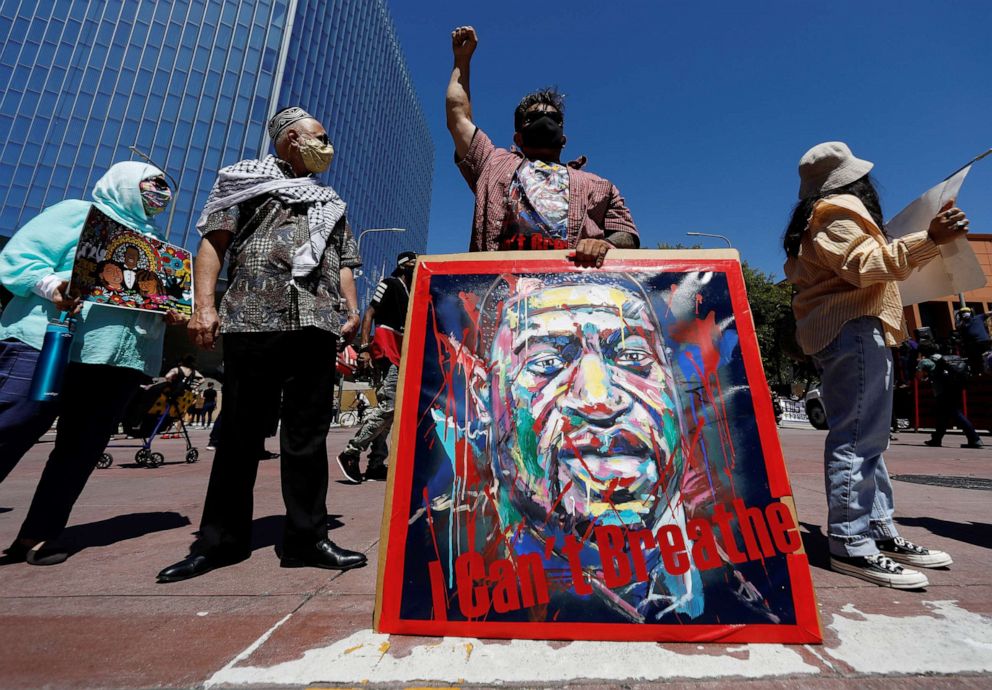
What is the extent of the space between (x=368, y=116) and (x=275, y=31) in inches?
593

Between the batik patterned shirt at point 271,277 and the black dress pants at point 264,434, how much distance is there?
7 centimetres

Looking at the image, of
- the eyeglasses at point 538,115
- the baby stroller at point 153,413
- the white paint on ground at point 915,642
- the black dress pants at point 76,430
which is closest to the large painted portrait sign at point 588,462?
the white paint on ground at point 915,642

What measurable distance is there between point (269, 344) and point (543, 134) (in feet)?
5.20

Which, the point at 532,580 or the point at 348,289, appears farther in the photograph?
the point at 348,289

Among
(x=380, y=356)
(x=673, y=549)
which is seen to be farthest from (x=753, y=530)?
(x=380, y=356)

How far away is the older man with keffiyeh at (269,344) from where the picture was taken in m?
1.98

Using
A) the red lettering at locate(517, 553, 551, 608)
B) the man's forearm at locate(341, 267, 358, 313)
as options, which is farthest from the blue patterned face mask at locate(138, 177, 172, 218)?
the red lettering at locate(517, 553, 551, 608)

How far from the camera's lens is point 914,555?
2.01m

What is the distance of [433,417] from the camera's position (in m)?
1.54

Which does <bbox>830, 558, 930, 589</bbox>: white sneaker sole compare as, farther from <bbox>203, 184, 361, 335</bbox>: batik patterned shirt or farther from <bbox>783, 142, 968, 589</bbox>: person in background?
<bbox>203, 184, 361, 335</bbox>: batik patterned shirt

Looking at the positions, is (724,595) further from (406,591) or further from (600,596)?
(406,591)

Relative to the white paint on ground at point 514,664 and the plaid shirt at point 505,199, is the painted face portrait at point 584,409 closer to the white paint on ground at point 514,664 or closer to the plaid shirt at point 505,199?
the white paint on ground at point 514,664

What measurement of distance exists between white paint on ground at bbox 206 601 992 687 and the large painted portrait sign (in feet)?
0.16

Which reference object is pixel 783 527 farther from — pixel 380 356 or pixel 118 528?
pixel 380 356
